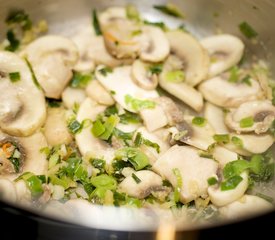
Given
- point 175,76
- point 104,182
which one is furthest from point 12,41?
point 104,182

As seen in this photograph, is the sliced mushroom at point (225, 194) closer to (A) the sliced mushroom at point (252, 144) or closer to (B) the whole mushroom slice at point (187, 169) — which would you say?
(B) the whole mushroom slice at point (187, 169)

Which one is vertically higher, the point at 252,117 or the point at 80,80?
the point at 252,117

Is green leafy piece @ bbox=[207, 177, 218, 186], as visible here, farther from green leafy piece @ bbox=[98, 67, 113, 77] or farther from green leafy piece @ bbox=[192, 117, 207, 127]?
green leafy piece @ bbox=[98, 67, 113, 77]

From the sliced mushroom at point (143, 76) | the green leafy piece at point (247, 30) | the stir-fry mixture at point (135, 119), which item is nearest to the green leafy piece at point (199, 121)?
the stir-fry mixture at point (135, 119)

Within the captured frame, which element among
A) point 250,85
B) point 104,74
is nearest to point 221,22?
point 250,85

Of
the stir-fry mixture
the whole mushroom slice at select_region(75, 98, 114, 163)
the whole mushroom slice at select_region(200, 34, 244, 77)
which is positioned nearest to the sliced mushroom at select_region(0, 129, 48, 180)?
the stir-fry mixture

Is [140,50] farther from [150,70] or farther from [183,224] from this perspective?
[183,224]

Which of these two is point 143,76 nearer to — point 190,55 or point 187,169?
point 190,55
